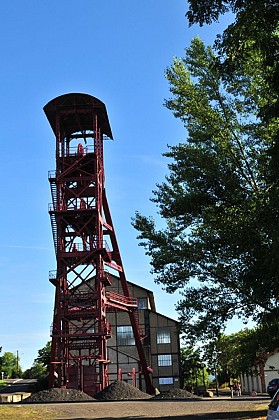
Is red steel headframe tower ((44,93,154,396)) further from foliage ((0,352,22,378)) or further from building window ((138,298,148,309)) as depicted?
foliage ((0,352,22,378))

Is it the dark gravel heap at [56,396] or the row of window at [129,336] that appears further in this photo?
the row of window at [129,336]

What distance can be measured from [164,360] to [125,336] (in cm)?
461

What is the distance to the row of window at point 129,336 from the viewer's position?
190ft

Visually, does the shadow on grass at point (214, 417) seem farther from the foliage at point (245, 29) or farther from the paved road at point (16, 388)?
the paved road at point (16, 388)

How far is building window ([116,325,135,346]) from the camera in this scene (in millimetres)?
57938

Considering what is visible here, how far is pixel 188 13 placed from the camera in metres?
11.9

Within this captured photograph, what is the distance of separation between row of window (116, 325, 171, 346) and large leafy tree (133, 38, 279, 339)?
122 ft

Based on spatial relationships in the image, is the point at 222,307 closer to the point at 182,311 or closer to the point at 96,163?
the point at 182,311

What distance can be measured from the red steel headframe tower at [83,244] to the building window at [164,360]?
416 inches

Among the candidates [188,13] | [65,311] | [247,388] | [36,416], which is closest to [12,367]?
[247,388]

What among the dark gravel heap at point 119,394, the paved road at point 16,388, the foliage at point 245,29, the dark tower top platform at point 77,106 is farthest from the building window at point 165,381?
the foliage at point 245,29

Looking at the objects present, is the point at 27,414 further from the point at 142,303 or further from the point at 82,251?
the point at 142,303

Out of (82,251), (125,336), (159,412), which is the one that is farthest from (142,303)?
(159,412)

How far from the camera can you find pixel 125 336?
5828cm
